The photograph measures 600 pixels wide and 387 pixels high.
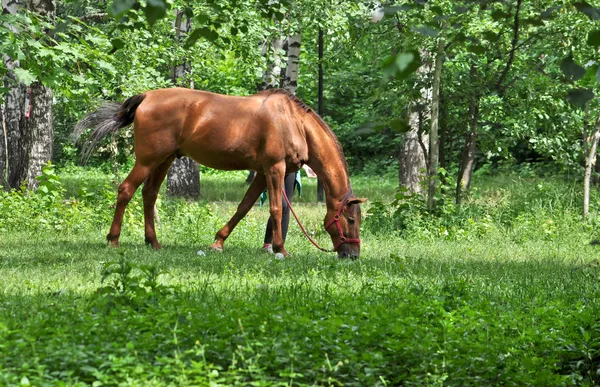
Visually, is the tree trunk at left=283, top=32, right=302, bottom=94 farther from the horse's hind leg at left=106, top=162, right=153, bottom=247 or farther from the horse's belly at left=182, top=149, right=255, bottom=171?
the horse's hind leg at left=106, top=162, right=153, bottom=247

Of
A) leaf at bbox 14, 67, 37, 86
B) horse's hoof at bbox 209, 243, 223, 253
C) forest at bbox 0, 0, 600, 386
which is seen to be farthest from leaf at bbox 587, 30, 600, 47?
horse's hoof at bbox 209, 243, 223, 253

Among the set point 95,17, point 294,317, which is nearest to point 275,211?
point 294,317

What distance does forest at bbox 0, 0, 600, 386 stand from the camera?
16.3 feet

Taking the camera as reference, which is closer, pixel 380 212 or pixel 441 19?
pixel 441 19

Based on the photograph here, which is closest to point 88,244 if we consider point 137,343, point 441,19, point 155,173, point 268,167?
point 155,173

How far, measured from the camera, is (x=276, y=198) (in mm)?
11297

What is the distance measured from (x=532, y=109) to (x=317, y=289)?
7948 millimetres

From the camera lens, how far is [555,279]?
921cm

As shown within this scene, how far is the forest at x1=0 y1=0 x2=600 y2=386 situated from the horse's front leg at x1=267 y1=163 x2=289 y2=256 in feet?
0.09

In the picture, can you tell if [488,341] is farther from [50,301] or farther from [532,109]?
[532,109]

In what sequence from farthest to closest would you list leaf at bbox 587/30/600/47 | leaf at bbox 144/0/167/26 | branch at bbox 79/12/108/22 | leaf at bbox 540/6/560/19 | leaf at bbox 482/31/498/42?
branch at bbox 79/12/108/22 < leaf at bbox 482/31/498/42 < leaf at bbox 540/6/560/19 < leaf at bbox 587/30/600/47 < leaf at bbox 144/0/167/26

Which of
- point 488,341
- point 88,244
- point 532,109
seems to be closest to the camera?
point 488,341

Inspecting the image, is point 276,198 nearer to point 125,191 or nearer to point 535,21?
point 125,191

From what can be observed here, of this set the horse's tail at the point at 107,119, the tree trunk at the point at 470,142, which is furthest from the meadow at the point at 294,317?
the tree trunk at the point at 470,142
